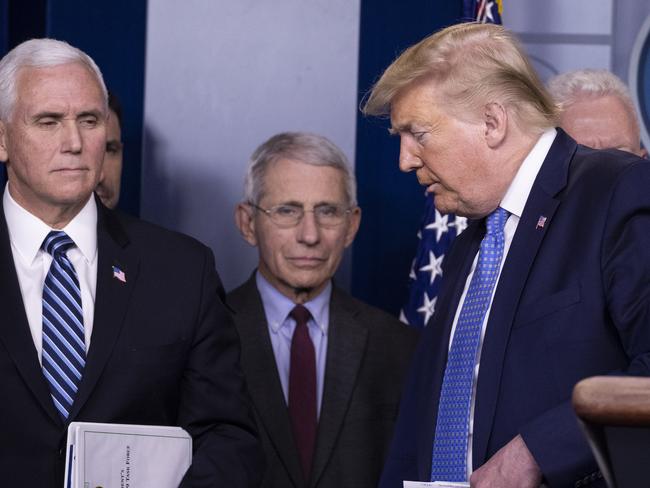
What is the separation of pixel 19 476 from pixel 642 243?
1.50 m

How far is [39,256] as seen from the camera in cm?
306

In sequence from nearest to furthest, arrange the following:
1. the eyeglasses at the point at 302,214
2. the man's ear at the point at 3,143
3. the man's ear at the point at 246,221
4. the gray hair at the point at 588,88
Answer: the man's ear at the point at 3,143 → the gray hair at the point at 588,88 → the eyeglasses at the point at 302,214 → the man's ear at the point at 246,221

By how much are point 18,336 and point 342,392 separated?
1.41 meters

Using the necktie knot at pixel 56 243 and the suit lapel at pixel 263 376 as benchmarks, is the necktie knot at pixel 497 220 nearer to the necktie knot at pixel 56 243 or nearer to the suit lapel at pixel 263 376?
the necktie knot at pixel 56 243

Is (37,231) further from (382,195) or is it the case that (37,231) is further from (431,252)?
(382,195)

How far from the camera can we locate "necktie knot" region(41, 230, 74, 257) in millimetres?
3043

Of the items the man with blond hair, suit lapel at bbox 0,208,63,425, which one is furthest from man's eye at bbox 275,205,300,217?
suit lapel at bbox 0,208,63,425

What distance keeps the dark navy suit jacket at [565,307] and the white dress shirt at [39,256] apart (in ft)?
3.40

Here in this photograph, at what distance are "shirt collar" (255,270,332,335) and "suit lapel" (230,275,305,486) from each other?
6cm

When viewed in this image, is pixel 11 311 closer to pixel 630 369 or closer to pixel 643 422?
pixel 630 369

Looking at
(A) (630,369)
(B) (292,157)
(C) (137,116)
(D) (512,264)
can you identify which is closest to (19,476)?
(D) (512,264)

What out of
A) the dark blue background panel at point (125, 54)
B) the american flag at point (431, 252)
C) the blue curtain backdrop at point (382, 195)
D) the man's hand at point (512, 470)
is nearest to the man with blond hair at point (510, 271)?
the man's hand at point (512, 470)

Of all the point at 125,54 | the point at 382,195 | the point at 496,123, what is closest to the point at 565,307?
the point at 496,123

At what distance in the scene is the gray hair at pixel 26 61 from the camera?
10.4 ft
